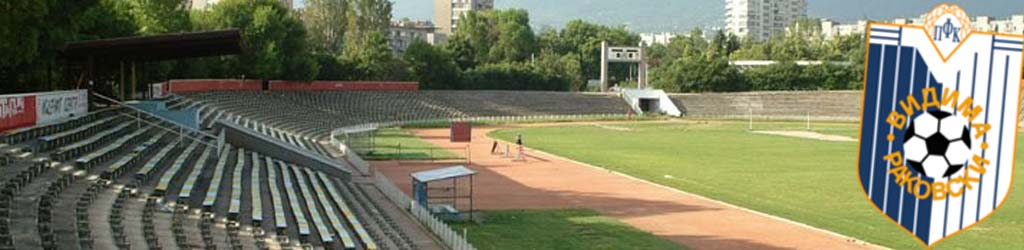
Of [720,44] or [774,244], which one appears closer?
[774,244]

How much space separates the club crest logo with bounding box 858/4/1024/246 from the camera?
654 centimetres

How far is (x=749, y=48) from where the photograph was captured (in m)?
171

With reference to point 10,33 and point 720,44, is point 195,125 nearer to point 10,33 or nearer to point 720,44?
point 10,33

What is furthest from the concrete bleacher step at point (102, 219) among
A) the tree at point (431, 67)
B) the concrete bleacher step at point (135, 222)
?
the tree at point (431, 67)

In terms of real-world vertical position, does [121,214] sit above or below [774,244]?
above

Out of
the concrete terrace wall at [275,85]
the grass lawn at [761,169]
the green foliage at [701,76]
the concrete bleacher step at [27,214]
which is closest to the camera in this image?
the concrete bleacher step at [27,214]

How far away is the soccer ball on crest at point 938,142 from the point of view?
21.5 ft

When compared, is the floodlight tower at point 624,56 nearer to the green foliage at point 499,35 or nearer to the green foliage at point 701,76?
the green foliage at point 701,76

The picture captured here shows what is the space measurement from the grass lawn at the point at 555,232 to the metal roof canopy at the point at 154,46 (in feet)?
37.7

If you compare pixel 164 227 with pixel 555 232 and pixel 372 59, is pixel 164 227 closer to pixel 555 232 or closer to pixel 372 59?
pixel 555 232

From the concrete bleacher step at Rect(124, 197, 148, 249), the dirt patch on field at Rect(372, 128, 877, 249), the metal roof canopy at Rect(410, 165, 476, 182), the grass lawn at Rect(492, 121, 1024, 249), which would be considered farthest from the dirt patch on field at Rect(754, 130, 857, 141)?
the concrete bleacher step at Rect(124, 197, 148, 249)

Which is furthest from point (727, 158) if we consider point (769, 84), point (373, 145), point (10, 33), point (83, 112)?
point (769, 84)

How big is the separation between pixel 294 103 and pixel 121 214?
207ft

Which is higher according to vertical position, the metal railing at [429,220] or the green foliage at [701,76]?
the green foliage at [701,76]
